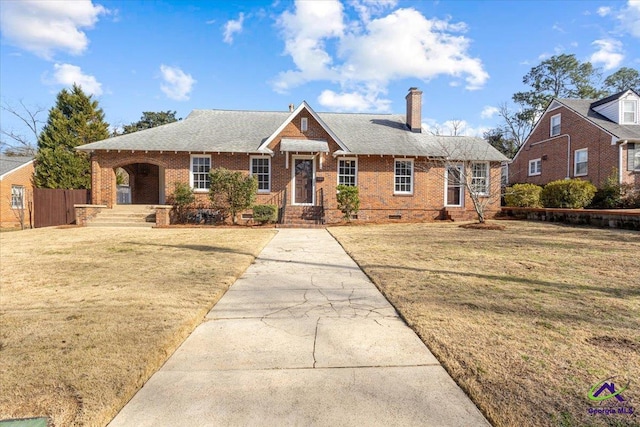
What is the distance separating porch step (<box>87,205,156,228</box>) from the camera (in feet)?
49.0

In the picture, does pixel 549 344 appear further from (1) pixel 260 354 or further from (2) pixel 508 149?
(2) pixel 508 149

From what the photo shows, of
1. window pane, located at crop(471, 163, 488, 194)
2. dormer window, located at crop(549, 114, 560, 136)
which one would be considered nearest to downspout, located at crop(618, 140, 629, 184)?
dormer window, located at crop(549, 114, 560, 136)

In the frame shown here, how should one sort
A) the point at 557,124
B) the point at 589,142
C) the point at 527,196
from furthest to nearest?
the point at 557,124 → the point at 589,142 → the point at 527,196

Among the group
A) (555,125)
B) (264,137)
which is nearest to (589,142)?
(555,125)

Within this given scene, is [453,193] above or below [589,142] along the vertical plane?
below

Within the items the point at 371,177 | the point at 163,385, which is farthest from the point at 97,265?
the point at 371,177

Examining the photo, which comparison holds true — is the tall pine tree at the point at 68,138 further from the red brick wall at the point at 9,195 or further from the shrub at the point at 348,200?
the shrub at the point at 348,200

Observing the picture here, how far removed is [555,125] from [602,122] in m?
3.40

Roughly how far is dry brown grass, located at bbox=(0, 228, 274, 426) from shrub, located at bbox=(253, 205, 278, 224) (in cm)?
722

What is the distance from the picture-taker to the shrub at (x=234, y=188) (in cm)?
1465

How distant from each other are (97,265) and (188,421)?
5.52 meters

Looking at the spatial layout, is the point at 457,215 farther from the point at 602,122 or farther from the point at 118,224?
the point at 118,224

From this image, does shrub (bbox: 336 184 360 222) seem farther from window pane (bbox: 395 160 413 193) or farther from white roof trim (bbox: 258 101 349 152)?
window pane (bbox: 395 160 413 193)

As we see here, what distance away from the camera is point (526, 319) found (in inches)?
138
